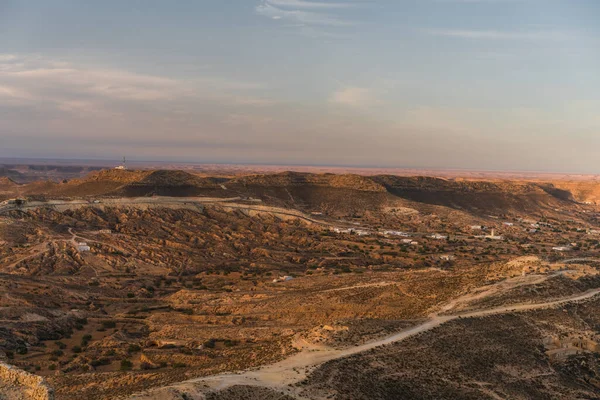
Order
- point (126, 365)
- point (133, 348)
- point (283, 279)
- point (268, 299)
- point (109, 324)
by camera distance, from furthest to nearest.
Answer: point (283, 279) < point (268, 299) < point (109, 324) < point (133, 348) < point (126, 365)

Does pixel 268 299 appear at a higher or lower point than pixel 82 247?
lower

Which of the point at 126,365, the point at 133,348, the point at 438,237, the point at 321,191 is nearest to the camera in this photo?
the point at 126,365

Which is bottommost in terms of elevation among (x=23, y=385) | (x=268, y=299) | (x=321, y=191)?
(x=268, y=299)

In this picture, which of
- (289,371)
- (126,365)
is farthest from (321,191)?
(289,371)

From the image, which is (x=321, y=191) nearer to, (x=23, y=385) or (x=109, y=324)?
(x=109, y=324)

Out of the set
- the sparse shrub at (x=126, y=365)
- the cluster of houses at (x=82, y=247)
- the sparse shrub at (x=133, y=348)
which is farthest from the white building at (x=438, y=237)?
the sparse shrub at (x=126, y=365)

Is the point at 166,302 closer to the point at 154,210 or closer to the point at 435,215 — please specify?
the point at 154,210

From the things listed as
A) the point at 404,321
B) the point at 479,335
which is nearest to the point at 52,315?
the point at 404,321

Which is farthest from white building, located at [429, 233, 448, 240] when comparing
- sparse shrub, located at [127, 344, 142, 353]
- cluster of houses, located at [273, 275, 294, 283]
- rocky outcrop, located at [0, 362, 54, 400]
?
rocky outcrop, located at [0, 362, 54, 400]

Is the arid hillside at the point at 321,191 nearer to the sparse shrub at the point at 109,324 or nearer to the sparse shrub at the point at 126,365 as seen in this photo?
the sparse shrub at the point at 109,324
